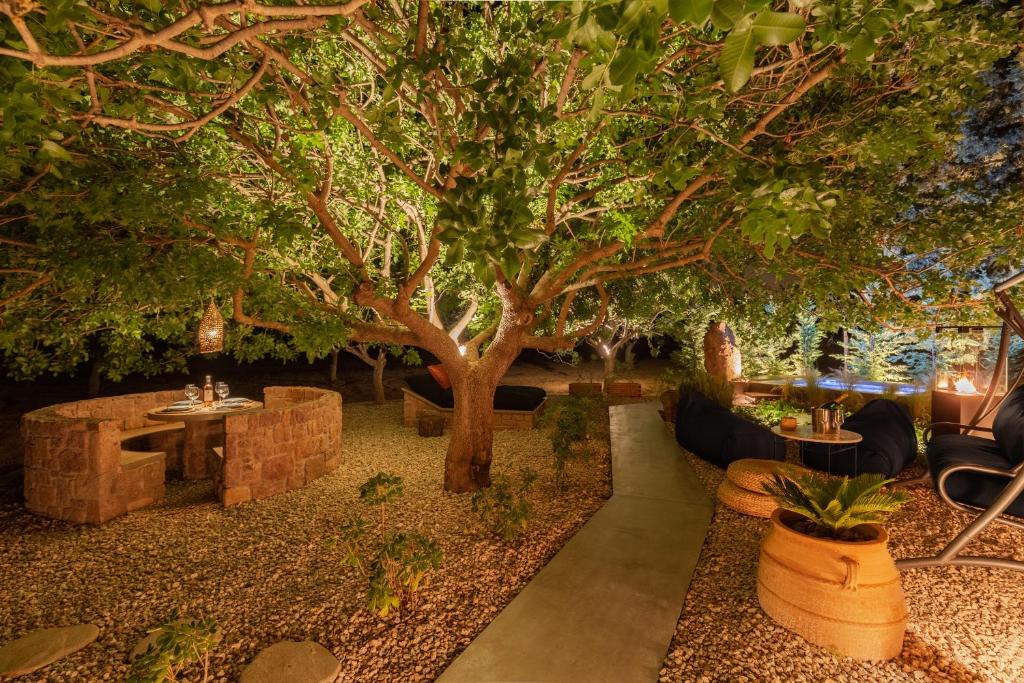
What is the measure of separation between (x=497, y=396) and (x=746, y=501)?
5446mm

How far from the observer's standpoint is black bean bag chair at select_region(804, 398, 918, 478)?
5066 mm

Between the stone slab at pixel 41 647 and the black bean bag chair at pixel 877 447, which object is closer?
the stone slab at pixel 41 647

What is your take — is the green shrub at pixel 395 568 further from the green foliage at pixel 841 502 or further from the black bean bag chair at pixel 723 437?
the black bean bag chair at pixel 723 437

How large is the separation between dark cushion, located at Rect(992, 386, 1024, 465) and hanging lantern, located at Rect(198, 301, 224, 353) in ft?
21.9

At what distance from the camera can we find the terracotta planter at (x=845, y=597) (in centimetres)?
252

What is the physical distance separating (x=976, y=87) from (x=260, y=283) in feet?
20.7

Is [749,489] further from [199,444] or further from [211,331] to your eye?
[199,444]

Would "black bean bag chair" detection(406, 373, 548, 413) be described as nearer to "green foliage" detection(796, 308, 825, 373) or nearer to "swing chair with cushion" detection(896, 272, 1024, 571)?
"swing chair with cushion" detection(896, 272, 1024, 571)

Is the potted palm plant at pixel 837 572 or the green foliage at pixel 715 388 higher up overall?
the green foliage at pixel 715 388

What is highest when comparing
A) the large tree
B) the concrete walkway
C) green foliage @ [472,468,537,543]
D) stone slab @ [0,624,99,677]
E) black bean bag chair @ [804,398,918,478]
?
the large tree

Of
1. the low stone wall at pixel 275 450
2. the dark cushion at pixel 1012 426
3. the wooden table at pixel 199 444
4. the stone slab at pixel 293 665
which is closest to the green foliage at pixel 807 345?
the dark cushion at pixel 1012 426

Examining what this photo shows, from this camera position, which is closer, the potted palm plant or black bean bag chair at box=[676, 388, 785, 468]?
the potted palm plant

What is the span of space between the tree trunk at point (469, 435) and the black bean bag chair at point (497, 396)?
134 inches

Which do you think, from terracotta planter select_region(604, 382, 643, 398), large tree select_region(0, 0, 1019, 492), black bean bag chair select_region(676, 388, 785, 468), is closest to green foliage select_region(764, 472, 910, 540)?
large tree select_region(0, 0, 1019, 492)
